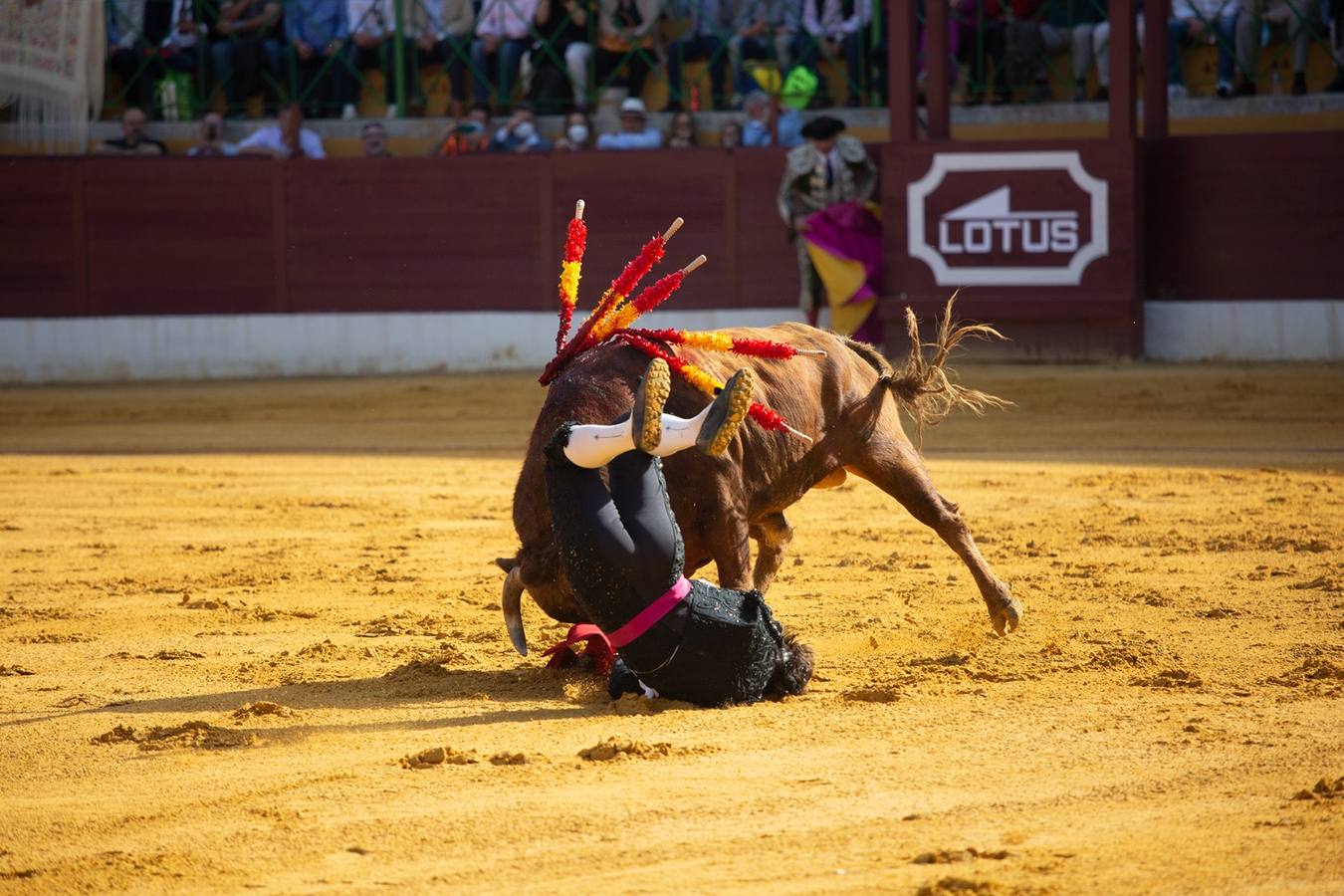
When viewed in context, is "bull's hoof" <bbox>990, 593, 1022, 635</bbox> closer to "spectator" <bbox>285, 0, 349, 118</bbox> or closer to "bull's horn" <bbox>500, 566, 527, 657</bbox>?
"bull's horn" <bbox>500, 566, 527, 657</bbox>

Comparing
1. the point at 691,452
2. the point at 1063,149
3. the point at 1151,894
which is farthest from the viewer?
the point at 1063,149

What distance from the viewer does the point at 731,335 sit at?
495cm

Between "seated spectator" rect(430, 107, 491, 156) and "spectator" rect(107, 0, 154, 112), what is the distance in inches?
110

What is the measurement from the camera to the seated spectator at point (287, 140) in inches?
538

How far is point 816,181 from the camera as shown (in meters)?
12.1

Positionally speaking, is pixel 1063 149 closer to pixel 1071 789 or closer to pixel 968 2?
pixel 968 2

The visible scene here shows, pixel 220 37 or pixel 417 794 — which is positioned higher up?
pixel 220 37

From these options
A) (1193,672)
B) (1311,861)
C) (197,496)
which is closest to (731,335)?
(1193,672)

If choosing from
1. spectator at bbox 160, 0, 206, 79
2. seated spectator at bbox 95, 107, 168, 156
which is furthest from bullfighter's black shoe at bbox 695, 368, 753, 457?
spectator at bbox 160, 0, 206, 79

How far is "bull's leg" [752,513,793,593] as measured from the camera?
5.55 meters

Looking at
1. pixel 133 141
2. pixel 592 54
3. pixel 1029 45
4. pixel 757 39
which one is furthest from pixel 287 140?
pixel 1029 45

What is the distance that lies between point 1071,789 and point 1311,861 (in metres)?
0.59

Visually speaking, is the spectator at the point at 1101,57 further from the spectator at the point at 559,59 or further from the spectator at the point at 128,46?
the spectator at the point at 128,46

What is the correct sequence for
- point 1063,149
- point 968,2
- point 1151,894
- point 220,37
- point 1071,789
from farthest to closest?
1. point 220,37
2. point 968,2
3. point 1063,149
4. point 1071,789
5. point 1151,894
